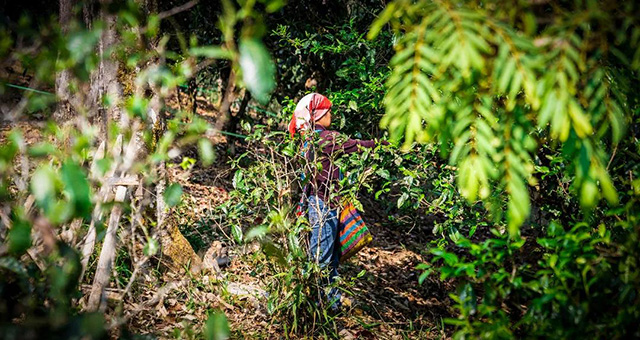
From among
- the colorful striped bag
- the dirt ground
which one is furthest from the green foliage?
the colorful striped bag

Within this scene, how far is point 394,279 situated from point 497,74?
346 cm

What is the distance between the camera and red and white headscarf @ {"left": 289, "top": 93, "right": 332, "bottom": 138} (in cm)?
300

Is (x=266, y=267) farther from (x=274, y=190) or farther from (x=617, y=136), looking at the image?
(x=617, y=136)

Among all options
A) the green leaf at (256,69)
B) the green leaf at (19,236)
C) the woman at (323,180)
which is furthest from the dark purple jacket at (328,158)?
the green leaf at (19,236)

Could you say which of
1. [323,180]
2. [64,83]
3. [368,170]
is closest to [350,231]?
[323,180]

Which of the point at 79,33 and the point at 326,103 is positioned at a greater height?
the point at 326,103

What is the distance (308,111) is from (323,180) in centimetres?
52

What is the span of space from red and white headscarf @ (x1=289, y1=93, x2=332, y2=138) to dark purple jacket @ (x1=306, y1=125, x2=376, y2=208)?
107 mm

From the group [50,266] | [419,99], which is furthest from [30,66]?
[419,99]

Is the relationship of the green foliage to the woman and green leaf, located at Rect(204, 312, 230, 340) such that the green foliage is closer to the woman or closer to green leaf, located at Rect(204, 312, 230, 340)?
green leaf, located at Rect(204, 312, 230, 340)

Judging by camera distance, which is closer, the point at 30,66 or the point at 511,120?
the point at 511,120

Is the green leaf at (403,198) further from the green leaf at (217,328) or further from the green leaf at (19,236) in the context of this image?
the green leaf at (19,236)

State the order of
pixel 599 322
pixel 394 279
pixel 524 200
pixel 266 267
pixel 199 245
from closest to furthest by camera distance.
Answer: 1. pixel 524 200
2. pixel 599 322
3. pixel 266 267
4. pixel 199 245
5. pixel 394 279

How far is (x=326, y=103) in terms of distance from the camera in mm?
3219
